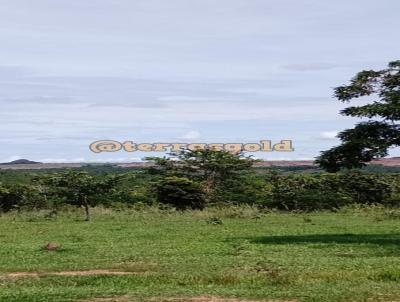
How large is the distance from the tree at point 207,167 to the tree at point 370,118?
2890 centimetres

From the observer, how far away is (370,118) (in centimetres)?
2114

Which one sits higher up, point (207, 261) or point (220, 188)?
point (220, 188)

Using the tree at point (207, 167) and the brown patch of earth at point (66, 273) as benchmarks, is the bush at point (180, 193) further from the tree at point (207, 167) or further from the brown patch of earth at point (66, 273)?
the brown patch of earth at point (66, 273)

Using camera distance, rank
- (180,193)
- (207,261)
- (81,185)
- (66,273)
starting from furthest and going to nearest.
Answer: (180,193), (81,185), (207,261), (66,273)

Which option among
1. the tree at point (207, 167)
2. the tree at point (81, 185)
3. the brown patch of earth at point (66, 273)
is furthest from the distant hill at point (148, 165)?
the brown patch of earth at point (66, 273)

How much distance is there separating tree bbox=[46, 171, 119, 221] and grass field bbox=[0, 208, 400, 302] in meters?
6.50

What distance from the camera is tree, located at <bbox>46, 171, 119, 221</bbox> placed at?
1518 inches

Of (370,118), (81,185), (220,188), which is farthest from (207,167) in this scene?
(370,118)

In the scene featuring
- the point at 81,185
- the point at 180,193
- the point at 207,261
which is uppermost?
the point at 81,185

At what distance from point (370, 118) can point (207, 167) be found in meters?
30.2

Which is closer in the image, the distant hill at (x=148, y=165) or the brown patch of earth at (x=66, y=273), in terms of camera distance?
the brown patch of earth at (x=66, y=273)

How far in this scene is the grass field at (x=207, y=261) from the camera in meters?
12.0

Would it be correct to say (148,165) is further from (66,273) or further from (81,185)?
(66,273)

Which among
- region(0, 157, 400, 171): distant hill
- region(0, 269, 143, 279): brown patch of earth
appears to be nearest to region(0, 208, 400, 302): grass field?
region(0, 269, 143, 279): brown patch of earth
